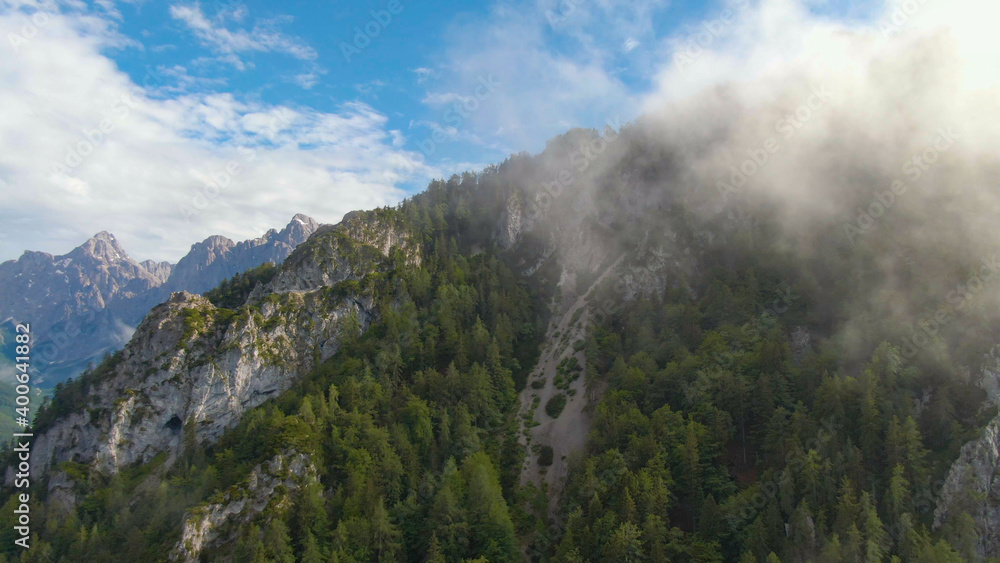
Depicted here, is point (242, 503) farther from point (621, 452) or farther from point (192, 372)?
point (621, 452)

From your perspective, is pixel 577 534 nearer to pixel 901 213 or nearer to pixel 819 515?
pixel 819 515

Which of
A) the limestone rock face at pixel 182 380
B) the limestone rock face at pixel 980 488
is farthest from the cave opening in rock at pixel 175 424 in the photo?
the limestone rock face at pixel 980 488

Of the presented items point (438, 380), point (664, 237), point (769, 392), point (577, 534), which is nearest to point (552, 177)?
point (664, 237)

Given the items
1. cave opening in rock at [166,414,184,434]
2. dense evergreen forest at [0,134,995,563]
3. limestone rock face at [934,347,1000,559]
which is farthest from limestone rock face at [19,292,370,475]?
limestone rock face at [934,347,1000,559]

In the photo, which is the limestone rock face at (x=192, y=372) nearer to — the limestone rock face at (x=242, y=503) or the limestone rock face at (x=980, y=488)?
the limestone rock face at (x=242, y=503)

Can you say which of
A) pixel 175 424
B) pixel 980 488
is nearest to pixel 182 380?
pixel 175 424

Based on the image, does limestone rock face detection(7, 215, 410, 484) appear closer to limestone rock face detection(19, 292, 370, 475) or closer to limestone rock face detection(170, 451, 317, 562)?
limestone rock face detection(19, 292, 370, 475)
